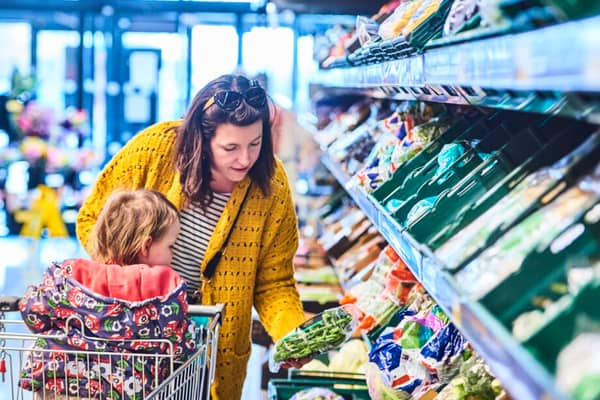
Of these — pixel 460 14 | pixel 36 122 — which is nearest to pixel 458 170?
pixel 460 14

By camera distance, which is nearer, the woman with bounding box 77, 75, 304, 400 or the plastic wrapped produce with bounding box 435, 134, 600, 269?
the plastic wrapped produce with bounding box 435, 134, 600, 269

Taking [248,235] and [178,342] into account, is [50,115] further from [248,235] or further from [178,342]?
[178,342]

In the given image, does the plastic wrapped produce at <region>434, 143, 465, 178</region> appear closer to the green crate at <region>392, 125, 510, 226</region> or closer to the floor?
the green crate at <region>392, 125, 510, 226</region>

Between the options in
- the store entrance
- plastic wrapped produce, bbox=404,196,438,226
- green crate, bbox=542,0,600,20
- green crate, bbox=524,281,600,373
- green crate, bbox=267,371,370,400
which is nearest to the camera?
green crate, bbox=542,0,600,20

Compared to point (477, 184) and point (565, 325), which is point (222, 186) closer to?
point (477, 184)

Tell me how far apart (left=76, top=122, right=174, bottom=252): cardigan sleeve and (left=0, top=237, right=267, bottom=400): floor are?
1586 mm

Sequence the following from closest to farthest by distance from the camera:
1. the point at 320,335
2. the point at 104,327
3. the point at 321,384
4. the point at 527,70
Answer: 1. the point at 527,70
2. the point at 104,327
3. the point at 320,335
4. the point at 321,384

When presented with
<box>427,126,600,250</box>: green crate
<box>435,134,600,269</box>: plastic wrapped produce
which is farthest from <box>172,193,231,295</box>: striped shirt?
<box>435,134,600,269</box>: plastic wrapped produce

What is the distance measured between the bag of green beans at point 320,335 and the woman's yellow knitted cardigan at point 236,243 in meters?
0.25

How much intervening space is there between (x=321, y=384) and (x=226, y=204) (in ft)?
2.54

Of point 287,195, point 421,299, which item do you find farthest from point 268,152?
point 421,299

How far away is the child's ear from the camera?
2518 millimetres

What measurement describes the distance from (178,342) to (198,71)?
10322mm

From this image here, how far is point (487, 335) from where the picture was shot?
1.39 metres
